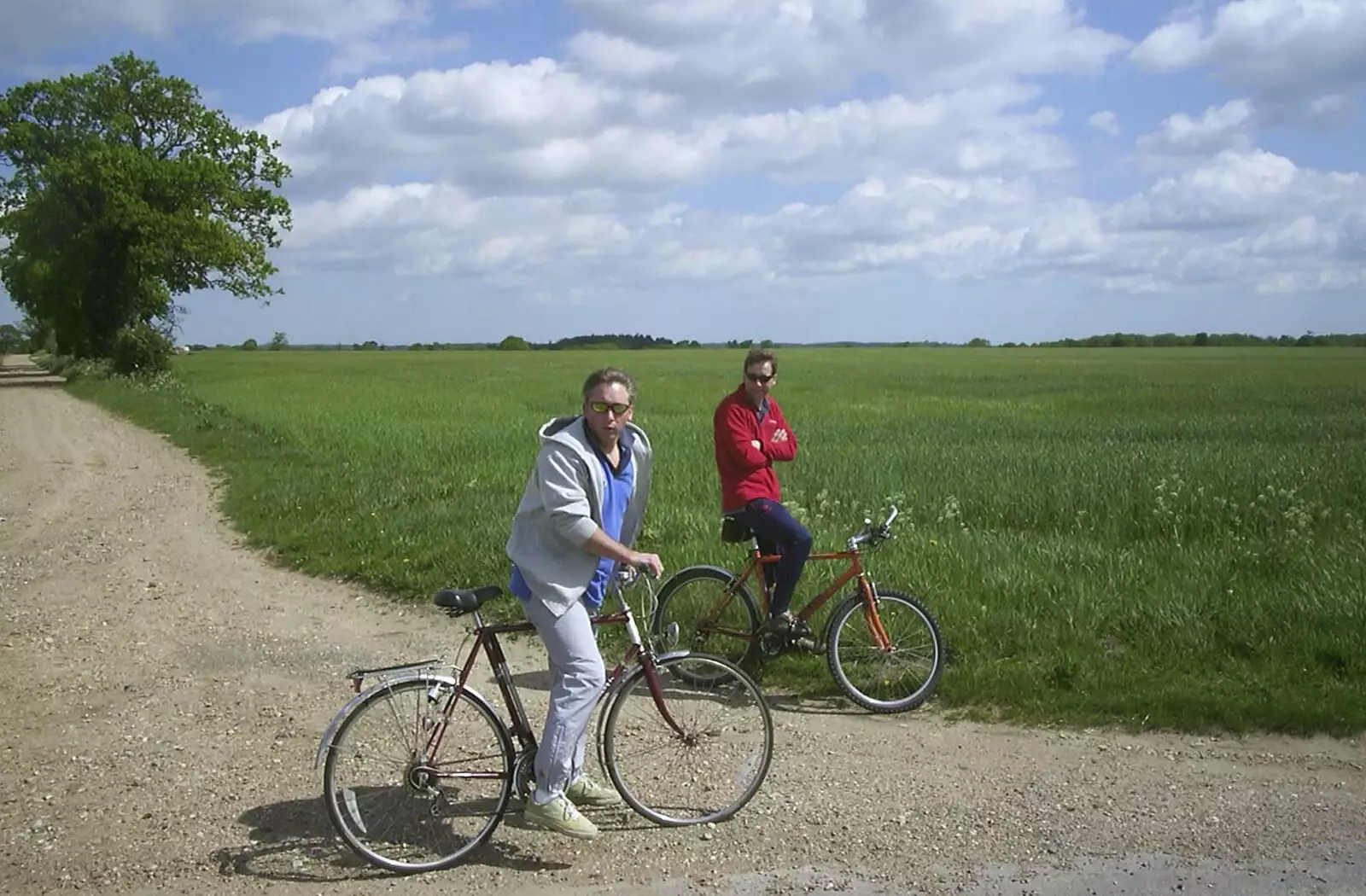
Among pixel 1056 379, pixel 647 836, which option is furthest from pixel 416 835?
pixel 1056 379

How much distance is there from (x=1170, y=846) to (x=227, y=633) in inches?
243

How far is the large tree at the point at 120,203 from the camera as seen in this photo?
147 feet

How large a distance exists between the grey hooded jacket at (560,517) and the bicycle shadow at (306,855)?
1.00 m

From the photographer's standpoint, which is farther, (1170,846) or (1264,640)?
(1264,640)

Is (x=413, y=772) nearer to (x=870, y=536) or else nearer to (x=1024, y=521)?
(x=870, y=536)

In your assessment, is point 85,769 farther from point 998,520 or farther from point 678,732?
point 998,520

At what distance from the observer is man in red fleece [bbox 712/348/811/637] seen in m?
6.71

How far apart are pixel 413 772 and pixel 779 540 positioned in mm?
2745

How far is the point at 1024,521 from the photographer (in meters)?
11.4

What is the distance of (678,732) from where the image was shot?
5012 mm

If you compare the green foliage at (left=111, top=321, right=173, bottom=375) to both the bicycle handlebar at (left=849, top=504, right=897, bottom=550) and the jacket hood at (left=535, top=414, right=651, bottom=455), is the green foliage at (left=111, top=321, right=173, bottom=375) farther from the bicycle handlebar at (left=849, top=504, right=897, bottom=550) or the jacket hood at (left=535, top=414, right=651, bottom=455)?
the jacket hood at (left=535, top=414, right=651, bottom=455)

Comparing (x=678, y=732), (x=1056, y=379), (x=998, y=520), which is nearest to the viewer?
(x=678, y=732)

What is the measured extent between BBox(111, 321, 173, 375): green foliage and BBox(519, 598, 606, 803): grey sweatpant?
43.4 metres

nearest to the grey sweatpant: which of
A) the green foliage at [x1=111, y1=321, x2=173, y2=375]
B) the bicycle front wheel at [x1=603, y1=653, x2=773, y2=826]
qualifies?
the bicycle front wheel at [x1=603, y1=653, x2=773, y2=826]
